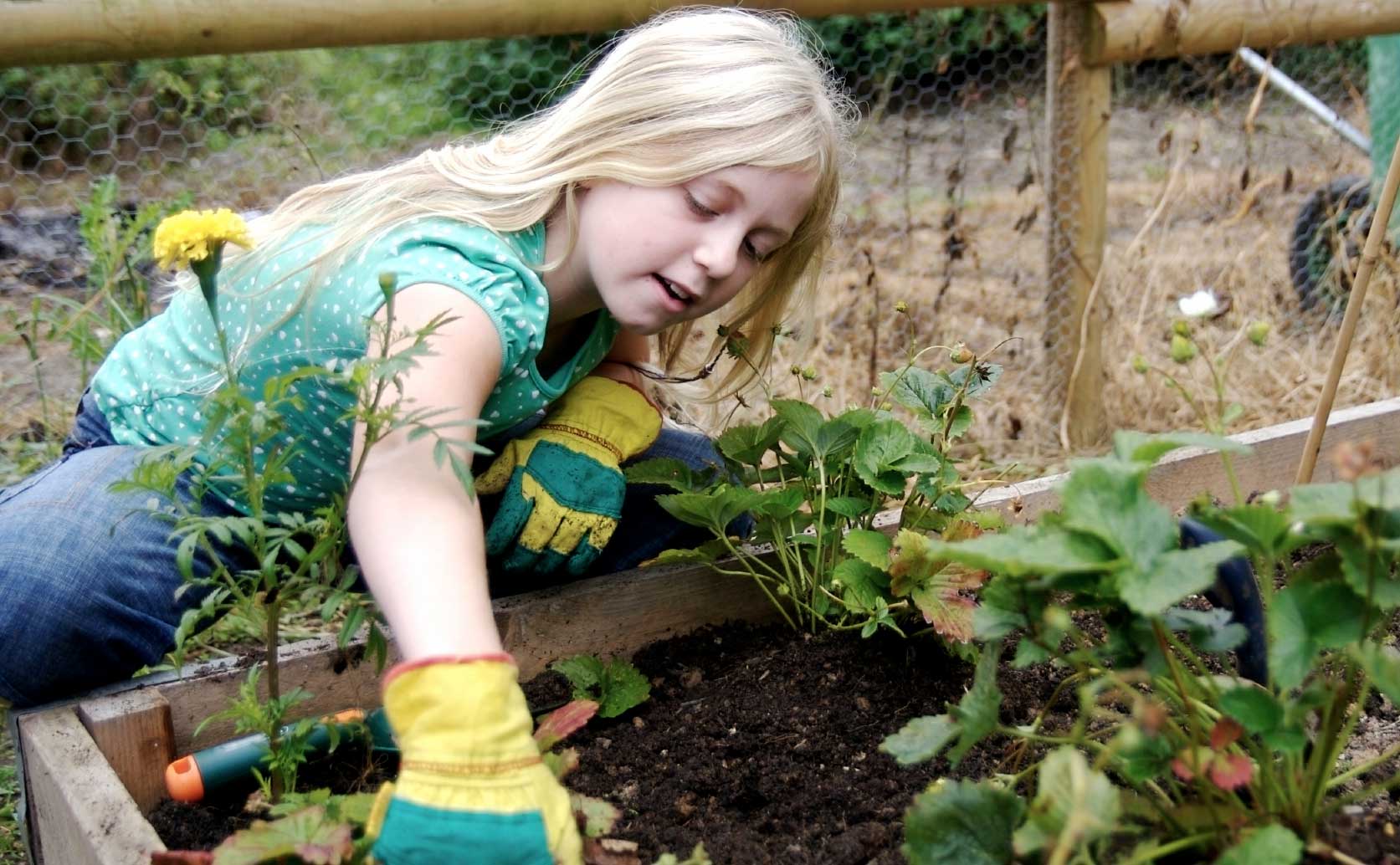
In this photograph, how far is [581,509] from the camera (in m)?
1.70

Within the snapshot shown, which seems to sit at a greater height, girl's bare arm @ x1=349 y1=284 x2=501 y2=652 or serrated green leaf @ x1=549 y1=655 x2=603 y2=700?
girl's bare arm @ x1=349 y1=284 x2=501 y2=652

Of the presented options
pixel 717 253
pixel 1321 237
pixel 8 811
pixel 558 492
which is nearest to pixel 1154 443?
pixel 717 253

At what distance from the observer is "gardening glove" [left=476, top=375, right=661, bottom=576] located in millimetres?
1682

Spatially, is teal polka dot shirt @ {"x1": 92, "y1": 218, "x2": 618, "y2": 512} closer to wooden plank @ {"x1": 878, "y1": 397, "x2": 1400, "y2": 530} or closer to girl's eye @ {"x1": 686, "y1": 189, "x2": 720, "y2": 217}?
girl's eye @ {"x1": 686, "y1": 189, "x2": 720, "y2": 217}

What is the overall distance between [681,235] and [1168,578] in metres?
0.87

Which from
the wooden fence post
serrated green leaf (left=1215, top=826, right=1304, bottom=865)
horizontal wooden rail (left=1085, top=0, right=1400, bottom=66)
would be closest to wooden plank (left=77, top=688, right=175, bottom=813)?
serrated green leaf (left=1215, top=826, right=1304, bottom=865)

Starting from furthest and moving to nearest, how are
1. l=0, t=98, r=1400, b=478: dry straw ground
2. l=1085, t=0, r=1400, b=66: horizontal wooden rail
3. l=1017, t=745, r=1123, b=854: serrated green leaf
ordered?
1. l=0, t=98, r=1400, b=478: dry straw ground
2. l=1085, t=0, r=1400, b=66: horizontal wooden rail
3. l=1017, t=745, r=1123, b=854: serrated green leaf

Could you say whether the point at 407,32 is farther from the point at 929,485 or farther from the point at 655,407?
the point at 929,485

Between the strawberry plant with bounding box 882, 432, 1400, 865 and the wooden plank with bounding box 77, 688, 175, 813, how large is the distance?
0.82 meters

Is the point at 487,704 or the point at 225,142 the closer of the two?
the point at 487,704

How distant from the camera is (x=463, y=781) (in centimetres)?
93

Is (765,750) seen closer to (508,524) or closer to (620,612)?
(620,612)

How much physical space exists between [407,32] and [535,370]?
37.4 inches

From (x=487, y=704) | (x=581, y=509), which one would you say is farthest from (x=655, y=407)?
(x=487, y=704)
